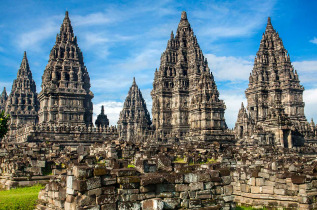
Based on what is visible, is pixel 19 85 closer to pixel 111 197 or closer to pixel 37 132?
pixel 37 132

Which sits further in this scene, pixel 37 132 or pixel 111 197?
pixel 37 132

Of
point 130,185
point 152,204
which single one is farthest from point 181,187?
point 130,185

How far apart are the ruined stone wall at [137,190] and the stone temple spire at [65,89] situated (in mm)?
39445

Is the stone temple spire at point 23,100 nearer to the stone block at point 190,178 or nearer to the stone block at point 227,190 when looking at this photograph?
the stone block at point 227,190

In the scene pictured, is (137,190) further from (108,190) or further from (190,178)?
(190,178)

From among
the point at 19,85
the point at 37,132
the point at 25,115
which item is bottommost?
the point at 37,132

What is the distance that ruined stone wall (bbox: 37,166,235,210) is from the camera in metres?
8.33

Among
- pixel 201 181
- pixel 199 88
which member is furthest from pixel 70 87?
pixel 201 181

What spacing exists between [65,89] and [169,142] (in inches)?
651

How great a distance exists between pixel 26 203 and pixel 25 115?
208 ft

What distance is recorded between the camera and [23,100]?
241 feet

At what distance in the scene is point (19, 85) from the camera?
246ft

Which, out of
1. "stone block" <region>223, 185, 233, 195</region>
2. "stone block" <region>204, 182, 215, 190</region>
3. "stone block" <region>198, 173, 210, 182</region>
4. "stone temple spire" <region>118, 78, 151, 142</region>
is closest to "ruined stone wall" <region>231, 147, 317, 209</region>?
"stone block" <region>223, 185, 233, 195</region>

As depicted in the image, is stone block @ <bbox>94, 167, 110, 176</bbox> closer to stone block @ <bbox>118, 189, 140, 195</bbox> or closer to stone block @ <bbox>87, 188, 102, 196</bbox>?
stone block @ <bbox>87, 188, 102, 196</bbox>
